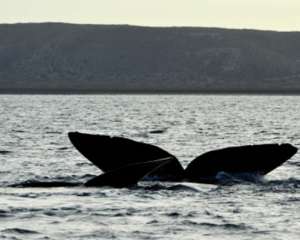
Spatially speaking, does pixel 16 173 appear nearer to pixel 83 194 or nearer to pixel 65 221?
pixel 83 194

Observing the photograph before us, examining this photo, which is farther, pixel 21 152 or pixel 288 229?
pixel 21 152

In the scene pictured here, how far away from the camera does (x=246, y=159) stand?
77.1 feet

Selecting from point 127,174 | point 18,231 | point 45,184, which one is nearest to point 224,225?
point 18,231

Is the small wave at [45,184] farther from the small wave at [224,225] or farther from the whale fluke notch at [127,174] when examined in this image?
the small wave at [224,225]

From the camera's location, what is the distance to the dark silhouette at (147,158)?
23.0 m

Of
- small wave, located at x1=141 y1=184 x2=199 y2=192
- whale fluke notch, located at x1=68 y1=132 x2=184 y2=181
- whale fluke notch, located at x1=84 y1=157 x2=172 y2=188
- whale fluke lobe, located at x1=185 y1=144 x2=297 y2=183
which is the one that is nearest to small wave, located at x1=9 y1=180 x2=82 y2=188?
whale fluke notch, located at x1=84 y1=157 x2=172 y2=188

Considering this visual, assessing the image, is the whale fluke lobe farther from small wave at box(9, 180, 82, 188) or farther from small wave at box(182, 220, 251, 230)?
small wave at box(182, 220, 251, 230)

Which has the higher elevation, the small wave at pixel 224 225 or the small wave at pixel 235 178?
the small wave at pixel 235 178

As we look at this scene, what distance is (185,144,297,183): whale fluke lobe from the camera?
23266mm

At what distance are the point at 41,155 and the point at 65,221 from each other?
17238mm

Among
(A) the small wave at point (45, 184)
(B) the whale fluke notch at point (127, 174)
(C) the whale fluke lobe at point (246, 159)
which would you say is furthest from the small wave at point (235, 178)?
(A) the small wave at point (45, 184)

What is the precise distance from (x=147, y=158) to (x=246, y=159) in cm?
213

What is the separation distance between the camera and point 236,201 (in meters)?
22.3

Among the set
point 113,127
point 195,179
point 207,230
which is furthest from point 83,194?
point 113,127
